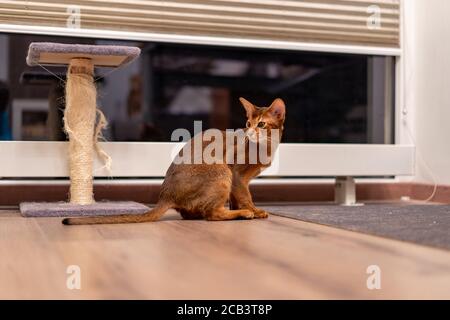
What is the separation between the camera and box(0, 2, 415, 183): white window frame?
8.30 feet

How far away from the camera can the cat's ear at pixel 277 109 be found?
2184 millimetres

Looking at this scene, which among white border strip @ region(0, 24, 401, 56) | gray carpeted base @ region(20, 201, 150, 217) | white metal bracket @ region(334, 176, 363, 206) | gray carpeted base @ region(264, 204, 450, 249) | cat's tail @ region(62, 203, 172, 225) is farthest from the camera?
white metal bracket @ region(334, 176, 363, 206)

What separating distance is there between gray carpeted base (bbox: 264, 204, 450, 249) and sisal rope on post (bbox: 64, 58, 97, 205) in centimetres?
75

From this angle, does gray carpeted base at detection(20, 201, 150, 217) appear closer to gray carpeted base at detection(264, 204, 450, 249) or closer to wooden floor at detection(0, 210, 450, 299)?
wooden floor at detection(0, 210, 450, 299)

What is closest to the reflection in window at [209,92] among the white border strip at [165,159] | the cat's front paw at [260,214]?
the white border strip at [165,159]

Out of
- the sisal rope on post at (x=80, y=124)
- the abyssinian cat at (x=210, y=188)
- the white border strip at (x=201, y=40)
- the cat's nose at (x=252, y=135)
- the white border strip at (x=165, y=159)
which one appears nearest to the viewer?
the abyssinian cat at (x=210, y=188)

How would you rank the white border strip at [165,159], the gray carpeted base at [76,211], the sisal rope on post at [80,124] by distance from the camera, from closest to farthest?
the gray carpeted base at [76,211] < the sisal rope on post at [80,124] < the white border strip at [165,159]

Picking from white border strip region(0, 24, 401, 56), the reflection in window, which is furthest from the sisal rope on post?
white border strip region(0, 24, 401, 56)

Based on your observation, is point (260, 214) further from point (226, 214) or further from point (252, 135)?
point (252, 135)

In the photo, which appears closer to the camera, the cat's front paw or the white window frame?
the cat's front paw

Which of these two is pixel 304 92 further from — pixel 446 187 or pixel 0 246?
pixel 0 246

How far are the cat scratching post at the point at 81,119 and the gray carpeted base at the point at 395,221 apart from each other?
2.22 ft

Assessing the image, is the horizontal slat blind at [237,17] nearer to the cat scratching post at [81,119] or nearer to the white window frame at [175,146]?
the white window frame at [175,146]

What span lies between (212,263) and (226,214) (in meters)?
0.78
